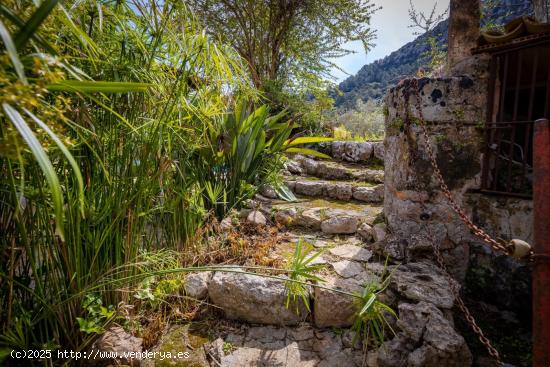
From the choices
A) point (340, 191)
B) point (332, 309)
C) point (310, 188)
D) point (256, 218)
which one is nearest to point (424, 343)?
point (332, 309)

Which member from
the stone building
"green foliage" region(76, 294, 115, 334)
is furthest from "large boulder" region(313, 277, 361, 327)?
"green foliage" region(76, 294, 115, 334)

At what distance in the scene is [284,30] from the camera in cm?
757

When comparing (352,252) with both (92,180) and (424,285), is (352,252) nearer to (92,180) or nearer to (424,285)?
(424,285)

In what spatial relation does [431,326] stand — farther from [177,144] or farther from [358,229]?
[177,144]

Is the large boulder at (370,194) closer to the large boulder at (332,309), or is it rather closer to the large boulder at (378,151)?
the large boulder at (378,151)

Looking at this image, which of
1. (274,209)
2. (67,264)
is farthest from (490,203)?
(67,264)

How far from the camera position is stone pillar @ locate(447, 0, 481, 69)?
2.67 m

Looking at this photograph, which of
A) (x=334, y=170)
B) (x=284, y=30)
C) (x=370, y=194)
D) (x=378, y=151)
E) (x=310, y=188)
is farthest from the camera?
(x=284, y=30)

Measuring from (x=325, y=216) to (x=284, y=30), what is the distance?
659 cm

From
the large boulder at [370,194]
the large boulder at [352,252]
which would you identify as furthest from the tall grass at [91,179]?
the large boulder at [370,194]

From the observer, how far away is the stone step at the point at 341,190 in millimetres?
3738

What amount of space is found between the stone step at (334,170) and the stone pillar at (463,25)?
1.93m

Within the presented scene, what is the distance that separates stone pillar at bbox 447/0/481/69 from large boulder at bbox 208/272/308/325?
2749mm

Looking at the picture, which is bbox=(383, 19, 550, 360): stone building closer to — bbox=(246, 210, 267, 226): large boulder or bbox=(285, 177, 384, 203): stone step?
bbox=(246, 210, 267, 226): large boulder
